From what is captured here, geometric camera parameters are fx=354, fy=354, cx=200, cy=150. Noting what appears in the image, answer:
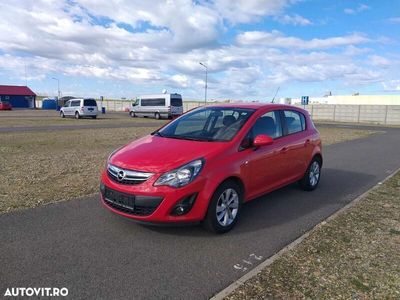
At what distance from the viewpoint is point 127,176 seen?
4.17m

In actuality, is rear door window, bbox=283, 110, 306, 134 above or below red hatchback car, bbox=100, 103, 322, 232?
above

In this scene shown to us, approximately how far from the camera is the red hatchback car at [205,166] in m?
4.03

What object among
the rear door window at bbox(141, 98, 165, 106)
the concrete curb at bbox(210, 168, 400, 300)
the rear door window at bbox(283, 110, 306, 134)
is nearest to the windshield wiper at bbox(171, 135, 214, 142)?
the concrete curb at bbox(210, 168, 400, 300)

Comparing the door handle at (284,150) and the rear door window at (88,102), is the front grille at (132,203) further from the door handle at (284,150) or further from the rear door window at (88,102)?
the rear door window at (88,102)

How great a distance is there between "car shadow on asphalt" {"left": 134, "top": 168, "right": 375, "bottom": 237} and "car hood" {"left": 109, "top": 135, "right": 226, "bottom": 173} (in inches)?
30.9

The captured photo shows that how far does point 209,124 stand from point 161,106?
3289 cm

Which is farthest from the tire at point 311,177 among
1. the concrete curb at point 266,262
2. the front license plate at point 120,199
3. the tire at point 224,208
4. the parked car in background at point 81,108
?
the parked car in background at point 81,108

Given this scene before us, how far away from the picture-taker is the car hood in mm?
4109

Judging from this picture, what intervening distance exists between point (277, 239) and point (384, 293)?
1.39 m

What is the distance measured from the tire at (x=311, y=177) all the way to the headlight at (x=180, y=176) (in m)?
3.17

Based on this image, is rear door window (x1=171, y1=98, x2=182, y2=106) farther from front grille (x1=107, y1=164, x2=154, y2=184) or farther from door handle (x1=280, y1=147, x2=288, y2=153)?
front grille (x1=107, y1=164, x2=154, y2=184)

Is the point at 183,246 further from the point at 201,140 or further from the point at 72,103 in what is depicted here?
the point at 72,103

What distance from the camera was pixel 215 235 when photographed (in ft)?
14.5

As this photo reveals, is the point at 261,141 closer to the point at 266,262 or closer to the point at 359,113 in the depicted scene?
the point at 266,262
